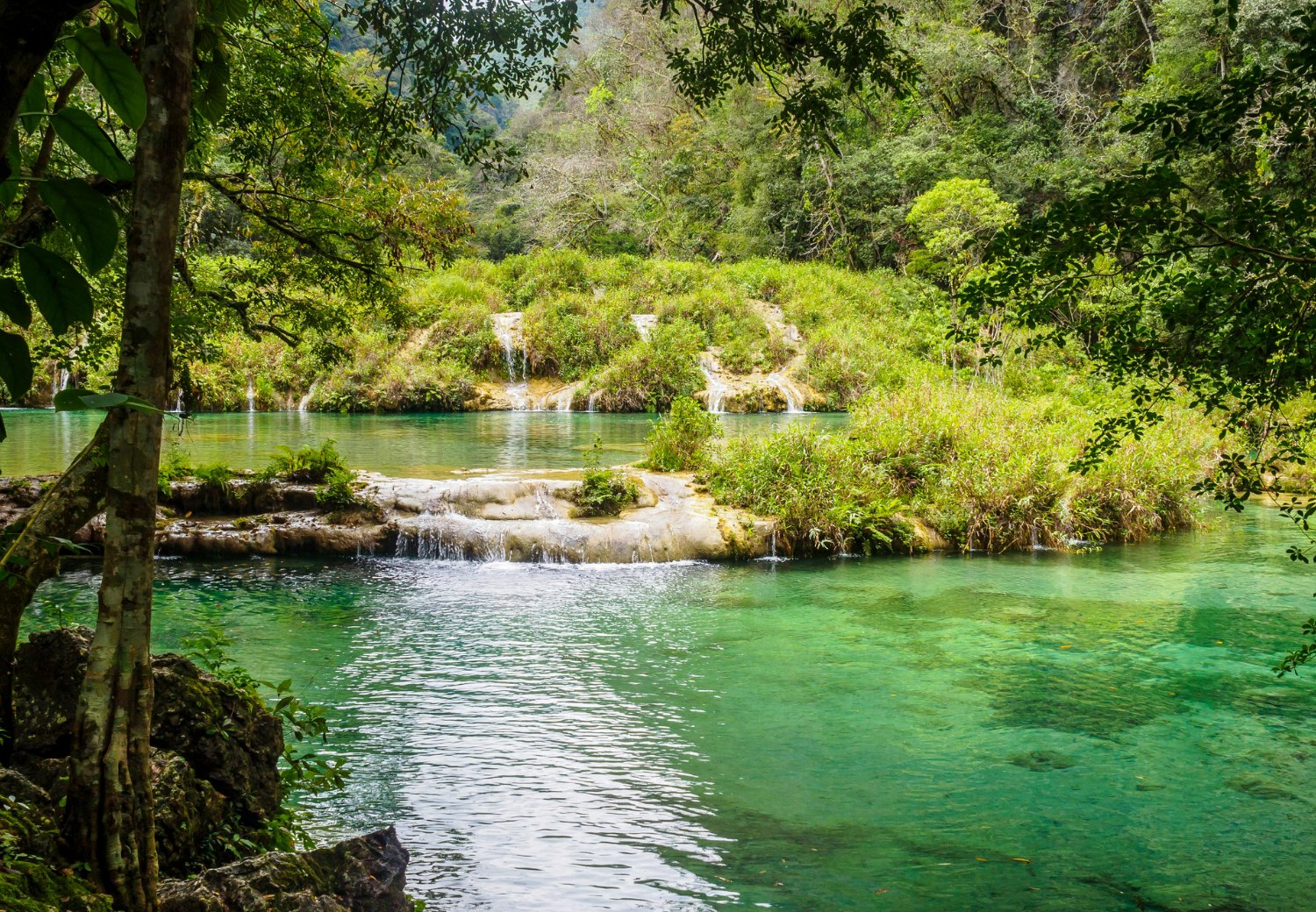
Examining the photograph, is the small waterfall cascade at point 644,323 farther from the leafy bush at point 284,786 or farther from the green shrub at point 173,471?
the leafy bush at point 284,786

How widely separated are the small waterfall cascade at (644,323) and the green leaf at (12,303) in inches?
1048

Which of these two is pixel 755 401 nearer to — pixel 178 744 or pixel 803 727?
pixel 803 727

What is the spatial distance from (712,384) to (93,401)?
25594 millimetres

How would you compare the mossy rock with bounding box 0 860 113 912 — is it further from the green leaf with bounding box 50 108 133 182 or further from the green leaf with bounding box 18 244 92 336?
the green leaf with bounding box 50 108 133 182

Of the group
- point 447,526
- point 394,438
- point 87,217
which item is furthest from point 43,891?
point 394,438

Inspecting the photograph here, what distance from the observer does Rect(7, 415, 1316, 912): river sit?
15.0 ft

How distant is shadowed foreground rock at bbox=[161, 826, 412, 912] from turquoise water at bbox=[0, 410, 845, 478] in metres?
10.5

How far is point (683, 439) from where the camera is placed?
13891 mm

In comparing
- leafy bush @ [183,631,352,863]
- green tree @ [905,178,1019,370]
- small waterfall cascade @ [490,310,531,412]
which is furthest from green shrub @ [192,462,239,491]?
green tree @ [905,178,1019,370]

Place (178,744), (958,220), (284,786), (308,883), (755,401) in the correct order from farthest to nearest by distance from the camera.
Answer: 1. (958,220)
2. (755,401)
3. (284,786)
4. (178,744)
5. (308,883)

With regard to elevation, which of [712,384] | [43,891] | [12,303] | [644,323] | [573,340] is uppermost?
[644,323]

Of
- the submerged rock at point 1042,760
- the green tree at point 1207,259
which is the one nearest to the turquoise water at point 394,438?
the submerged rock at point 1042,760

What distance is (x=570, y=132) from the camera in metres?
44.1

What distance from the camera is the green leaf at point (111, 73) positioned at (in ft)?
3.47
